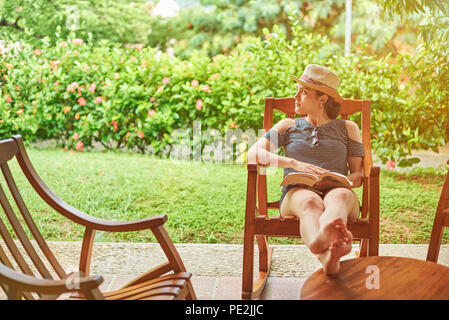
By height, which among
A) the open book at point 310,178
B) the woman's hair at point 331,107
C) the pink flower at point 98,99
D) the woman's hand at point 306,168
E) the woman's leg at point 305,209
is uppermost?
the pink flower at point 98,99

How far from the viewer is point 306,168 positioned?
214 centimetres

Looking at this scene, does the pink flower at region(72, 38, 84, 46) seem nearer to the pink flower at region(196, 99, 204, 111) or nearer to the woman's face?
the pink flower at region(196, 99, 204, 111)

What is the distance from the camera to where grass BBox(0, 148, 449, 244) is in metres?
3.22

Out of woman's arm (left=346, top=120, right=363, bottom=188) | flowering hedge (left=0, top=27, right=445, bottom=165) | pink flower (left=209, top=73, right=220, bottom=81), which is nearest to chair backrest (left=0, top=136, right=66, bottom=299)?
woman's arm (left=346, top=120, right=363, bottom=188)

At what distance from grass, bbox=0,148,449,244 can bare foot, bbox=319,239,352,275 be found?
1.47 m

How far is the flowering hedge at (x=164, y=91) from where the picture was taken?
424cm

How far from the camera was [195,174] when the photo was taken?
4305mm

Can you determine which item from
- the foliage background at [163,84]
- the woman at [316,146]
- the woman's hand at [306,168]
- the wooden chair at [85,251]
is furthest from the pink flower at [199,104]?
the wooden chair at [85,251]

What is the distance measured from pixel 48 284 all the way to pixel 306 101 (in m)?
1.41

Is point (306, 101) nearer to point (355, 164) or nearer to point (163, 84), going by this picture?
point (355, 164)

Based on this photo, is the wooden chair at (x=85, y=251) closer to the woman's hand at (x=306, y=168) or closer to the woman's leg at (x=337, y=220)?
the woman's leg at (x=337, y=220)

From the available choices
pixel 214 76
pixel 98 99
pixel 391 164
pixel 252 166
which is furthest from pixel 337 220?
pixel 98 99

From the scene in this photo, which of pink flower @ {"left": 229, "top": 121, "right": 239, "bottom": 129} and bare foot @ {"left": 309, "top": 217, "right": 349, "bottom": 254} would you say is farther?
pink flower @ {"left": 229, "top": 121, "right": 239, "bottom": 129}
